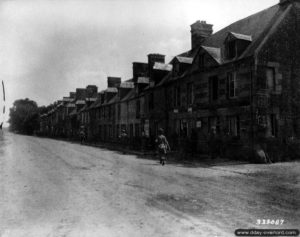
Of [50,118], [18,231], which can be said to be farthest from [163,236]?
[50,118]

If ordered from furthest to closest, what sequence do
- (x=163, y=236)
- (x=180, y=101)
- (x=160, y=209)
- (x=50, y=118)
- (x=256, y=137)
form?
(x=50, y=118) → (x=180, y=101) → (x=256, y=137) → (x=160, y=209) → (x=163, y=236)

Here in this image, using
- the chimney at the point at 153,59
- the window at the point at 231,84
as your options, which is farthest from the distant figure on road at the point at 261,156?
the chimney at the point at 153,59

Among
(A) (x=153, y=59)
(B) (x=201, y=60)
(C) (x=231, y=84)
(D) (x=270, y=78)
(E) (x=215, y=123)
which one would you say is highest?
(A) (x=153, y=59)

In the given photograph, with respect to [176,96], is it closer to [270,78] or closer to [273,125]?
[270,78]

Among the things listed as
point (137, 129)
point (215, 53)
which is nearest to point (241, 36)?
point (215, 53)

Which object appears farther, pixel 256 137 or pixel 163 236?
pixel 256 137

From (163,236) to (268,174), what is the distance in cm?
892

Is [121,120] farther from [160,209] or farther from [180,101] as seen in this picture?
[160,209]

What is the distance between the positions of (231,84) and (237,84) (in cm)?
72

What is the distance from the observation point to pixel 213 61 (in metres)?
21.6

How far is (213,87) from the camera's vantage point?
22.2m

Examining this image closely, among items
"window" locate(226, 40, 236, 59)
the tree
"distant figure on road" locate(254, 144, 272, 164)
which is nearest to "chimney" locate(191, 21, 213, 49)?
"window" locate(226, 40, 236, 59)

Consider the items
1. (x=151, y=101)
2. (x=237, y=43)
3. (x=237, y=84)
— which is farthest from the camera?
(x=151, y=101)

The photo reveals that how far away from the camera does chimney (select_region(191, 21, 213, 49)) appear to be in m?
29.0
